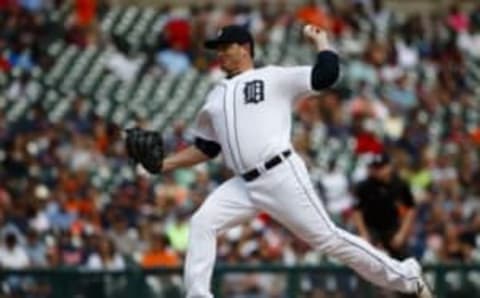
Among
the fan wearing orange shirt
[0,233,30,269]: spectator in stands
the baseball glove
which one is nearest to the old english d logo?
the baseball glove

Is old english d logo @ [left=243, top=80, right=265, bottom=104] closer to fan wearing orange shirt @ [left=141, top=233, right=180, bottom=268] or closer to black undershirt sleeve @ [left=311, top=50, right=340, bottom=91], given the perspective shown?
black undershirt sleeve @ [left=311, top=50, right=340, bottom=91]

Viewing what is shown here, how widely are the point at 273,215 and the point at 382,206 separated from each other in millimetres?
2940

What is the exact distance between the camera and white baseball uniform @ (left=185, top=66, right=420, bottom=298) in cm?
1102

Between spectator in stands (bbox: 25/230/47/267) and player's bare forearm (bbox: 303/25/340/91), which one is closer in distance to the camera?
player's bare forearm (bbox: 303/25/340/91)

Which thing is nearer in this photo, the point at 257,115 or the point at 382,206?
the point at 257,115

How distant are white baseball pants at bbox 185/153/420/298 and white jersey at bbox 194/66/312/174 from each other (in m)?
0.13

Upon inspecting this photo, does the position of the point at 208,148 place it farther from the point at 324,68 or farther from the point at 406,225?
the point at 406,225

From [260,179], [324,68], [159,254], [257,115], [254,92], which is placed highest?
[324,68]

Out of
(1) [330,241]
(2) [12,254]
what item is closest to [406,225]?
(1) [330,241]

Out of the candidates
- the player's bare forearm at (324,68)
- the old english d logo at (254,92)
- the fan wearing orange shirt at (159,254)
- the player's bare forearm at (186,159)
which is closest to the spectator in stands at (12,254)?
the fan wearing orange shirt at (159,254)

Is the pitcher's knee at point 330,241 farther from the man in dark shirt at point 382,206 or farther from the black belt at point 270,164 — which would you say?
the man in dark shirt at point 382,206

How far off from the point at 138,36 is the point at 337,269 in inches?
310

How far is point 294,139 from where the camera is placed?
1973 centimetres

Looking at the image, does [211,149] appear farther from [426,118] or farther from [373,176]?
[426,118]
